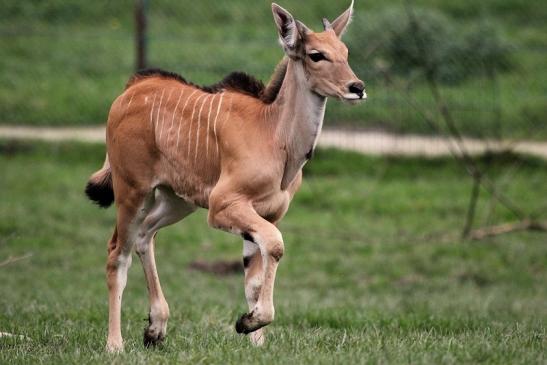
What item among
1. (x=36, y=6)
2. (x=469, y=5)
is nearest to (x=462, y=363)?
(x=36, y=6)

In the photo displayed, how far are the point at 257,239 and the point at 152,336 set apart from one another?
114 cm

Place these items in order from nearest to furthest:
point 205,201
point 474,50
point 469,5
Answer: point 205,201 → point 474,50 → point 469,5

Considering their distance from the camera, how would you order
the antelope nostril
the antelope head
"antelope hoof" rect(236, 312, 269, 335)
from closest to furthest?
"antelope hoof" rect(236, 312, 269, 335) < the antelope nostril < the antelope head

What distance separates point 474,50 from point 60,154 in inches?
272

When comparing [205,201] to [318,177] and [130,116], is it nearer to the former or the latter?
[130,116]

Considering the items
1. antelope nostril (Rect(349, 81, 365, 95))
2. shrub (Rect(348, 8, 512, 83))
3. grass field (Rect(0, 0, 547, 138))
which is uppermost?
antelope nostril (Rect(349, 81, 365, 95))

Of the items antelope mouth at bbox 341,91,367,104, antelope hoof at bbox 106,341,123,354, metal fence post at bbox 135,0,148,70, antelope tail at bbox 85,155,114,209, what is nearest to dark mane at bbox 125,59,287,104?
antelope tail at bbox 85,155,114,209

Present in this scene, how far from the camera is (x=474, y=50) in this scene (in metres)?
18.8

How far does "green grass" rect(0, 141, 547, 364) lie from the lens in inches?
270

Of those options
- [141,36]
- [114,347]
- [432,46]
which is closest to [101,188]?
[114,347]

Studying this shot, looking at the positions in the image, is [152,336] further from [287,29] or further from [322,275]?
[322,275]

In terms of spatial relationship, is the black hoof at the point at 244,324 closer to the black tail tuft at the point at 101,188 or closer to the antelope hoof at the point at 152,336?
the antelope hoof at the point at 152,336

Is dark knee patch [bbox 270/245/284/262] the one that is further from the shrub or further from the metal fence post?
the shrub

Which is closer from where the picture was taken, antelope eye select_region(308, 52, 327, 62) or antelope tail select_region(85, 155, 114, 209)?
antelope eye select_region(308, 52, 327, 62)
